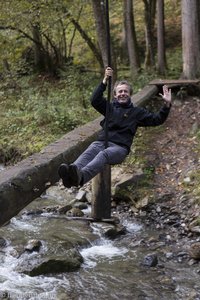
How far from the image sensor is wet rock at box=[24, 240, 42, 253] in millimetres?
7006

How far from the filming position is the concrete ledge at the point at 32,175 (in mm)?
4897

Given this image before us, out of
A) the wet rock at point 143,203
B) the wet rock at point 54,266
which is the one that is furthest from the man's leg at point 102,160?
the wet rock at point 143,203

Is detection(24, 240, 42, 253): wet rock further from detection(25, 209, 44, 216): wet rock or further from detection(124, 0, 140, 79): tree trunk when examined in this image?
detection(124, 0, 140, 79): tree trunk

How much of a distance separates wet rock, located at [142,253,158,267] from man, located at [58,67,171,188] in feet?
5.94

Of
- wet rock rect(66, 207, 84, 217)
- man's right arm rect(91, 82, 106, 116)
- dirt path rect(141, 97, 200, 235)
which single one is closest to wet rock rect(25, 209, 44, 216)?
wet rock rect(66, 207, 84, 217)

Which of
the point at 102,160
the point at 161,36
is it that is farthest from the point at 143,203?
the point at 161,36

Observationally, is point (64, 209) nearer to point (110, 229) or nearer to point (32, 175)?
point (110, 229)

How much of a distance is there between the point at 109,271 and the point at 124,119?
224cm

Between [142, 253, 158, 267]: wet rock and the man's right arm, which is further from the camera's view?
[142, 253, 158, 267]: wet rock

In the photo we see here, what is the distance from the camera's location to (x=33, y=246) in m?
7.06

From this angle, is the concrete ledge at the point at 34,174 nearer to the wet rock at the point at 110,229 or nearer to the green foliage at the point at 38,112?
the wet rock at the point at 110,229

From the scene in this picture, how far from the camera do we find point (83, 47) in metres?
25.9

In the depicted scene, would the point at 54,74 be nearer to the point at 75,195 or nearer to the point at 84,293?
the point at 75,195

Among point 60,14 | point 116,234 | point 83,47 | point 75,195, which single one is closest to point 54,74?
point 60,14
